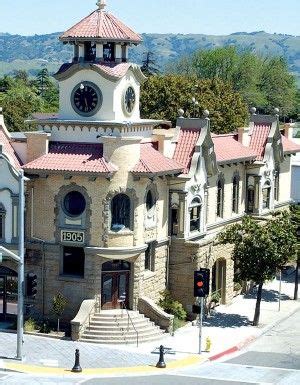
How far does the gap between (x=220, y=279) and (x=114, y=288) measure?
9.32 meters

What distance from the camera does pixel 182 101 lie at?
278ft

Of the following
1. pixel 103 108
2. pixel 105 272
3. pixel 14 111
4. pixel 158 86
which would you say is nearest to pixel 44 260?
pixel 105 272

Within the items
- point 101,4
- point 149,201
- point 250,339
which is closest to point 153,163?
point 149,201

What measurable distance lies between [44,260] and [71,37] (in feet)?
34.7

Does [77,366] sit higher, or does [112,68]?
[112,68]

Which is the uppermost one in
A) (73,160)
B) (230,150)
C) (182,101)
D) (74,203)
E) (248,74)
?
(248,74)

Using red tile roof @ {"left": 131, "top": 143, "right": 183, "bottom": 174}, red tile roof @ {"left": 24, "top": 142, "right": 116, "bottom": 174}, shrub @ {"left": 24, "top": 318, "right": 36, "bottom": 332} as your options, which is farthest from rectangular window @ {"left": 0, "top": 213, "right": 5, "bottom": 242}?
red tile roof @ {"left": 131, "top": 143, "right": 183, "bottom": 174}

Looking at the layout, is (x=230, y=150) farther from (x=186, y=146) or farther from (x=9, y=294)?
(x=9, y=294)

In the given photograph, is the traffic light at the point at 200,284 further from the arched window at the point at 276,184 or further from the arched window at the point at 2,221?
the arched window at the point at 276,184

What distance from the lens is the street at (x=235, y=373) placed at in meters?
35.8

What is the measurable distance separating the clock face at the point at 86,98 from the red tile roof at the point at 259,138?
14529 mm

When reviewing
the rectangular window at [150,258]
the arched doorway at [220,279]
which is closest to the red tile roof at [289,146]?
the arched doorway at [220,279]

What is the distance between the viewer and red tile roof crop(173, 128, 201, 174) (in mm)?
47281

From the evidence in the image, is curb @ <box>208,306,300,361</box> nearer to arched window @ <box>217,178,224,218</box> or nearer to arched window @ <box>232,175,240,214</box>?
arched window @ <box>217,178,224,218</box>
